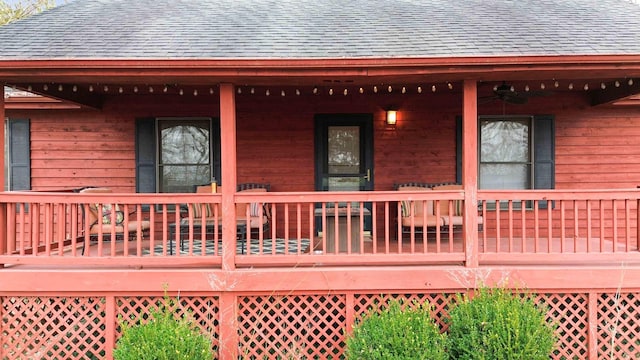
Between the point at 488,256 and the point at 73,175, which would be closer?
the point at 488,256

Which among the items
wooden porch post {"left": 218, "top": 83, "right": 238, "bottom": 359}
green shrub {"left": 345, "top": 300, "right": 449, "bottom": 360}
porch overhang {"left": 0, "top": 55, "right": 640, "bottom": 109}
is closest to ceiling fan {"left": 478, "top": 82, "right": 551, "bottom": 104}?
porch overhang {"left": 0, "top": 55, "right": 640, "bottom": 109}

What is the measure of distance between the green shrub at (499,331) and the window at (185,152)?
4.08m

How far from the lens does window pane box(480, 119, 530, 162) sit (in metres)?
6.31

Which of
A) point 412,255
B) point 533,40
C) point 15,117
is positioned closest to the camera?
point 412,255

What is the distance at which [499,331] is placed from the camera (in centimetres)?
331

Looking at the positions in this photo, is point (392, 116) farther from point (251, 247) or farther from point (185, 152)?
point (185, 152)

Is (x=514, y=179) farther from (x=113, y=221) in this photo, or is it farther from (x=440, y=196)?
(x=113, y=221)

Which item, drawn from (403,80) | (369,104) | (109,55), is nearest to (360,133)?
(369,104)

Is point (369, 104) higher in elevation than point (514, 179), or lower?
higher

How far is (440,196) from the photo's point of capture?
4055 mm

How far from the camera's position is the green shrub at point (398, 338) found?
3.24m

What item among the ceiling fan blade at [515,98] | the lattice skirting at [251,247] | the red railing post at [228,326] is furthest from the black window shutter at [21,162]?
the ceiling fan blade at [515,98]

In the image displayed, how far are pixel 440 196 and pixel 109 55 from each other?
3599mm

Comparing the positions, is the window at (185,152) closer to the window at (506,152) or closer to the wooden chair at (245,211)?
the wooden chair at (245,211)
